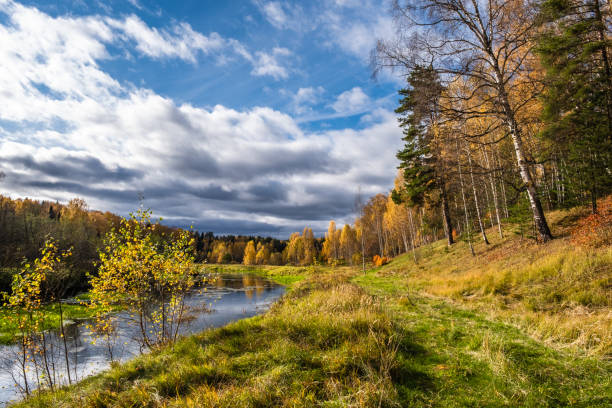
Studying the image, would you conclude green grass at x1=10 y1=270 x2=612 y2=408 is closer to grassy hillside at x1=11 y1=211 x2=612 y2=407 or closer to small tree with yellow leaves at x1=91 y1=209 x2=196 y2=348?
grassy hillside at x1=11 y1=211 x2=612 y2=407

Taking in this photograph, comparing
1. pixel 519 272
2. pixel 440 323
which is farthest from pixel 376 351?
pixel 519 272

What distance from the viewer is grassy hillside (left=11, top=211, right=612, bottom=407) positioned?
3555mm

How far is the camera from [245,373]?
15.3 feet

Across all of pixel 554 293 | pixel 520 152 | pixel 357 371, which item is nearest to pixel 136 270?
pixel 357 371

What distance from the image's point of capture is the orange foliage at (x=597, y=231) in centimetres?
930

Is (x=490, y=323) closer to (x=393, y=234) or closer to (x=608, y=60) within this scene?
(x=608, y=60)

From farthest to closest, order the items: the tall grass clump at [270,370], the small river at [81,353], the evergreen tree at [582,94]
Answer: the evergreen tree at [582,94], the small river at [81,353], the tall grass clump at [270,370]

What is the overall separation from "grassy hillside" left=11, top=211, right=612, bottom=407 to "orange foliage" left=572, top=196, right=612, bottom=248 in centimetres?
165

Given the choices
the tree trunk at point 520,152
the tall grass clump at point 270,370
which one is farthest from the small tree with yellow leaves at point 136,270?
the tree trunk at point 520,152

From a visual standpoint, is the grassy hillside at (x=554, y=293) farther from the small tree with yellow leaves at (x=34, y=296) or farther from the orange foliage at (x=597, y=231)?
the small tree with yellow leaves at (x=34, y=296)

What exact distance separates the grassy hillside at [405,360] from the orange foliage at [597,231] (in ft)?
5.41

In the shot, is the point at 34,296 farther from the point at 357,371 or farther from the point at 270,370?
the point at 357,371

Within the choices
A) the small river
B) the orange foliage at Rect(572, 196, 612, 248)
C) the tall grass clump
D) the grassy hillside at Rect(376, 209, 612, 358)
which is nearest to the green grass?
the tall grass clump

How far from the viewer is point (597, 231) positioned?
33.0 feet
